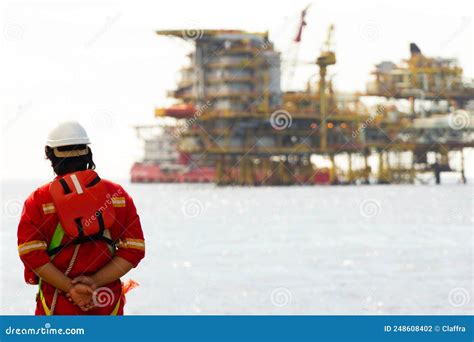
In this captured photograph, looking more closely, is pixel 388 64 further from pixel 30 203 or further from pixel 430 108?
pixel 30 203

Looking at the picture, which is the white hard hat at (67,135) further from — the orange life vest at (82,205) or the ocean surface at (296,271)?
the ocean surface at (296,271)

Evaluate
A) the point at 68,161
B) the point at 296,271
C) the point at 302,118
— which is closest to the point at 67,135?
the point at 68,161

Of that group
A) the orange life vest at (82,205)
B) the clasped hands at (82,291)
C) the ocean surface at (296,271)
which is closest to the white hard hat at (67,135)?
the orange life vest at (82,205)

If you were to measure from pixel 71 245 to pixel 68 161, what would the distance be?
358 mm

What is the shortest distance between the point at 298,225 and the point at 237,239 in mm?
8215

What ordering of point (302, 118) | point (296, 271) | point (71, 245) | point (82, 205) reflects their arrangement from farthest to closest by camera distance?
point (302, 118), point (296, 271), point (71, 245), point (82, 205)

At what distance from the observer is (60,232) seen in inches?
141

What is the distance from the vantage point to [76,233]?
352 centimetres

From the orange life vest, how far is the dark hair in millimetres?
88

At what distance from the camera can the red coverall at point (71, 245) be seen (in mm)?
3525

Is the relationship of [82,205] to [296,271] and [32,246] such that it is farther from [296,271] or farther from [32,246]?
[296,271]

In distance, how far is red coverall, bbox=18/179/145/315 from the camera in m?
3.53

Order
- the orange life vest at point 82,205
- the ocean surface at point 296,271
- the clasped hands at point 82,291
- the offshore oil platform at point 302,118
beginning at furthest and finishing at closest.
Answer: the offshore oil platform at point 302,118, the ocean surface at point 296,271, the clasped hands at point 82,291, the orange life vest at point 82,205

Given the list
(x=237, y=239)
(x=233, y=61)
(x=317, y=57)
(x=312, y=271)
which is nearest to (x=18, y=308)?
(x=312, y=271)
